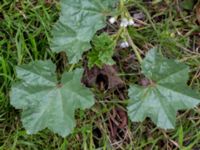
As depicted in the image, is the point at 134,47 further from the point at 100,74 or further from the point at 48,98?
the point at 48,98

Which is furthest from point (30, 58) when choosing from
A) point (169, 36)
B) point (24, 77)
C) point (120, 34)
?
point (169, 36)

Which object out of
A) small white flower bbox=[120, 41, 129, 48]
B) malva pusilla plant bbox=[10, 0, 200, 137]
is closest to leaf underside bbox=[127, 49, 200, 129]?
malva pusilla plant bbox=[10, 0, 200, 137]

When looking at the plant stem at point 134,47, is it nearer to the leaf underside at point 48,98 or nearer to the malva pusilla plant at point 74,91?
the malva pusilla plant at point 74,91

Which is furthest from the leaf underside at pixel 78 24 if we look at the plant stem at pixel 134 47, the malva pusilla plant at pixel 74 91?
the plant stem at pixel 134 47

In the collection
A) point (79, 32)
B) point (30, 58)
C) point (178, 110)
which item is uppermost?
point (79, 32)

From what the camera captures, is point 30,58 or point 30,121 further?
point 30,58

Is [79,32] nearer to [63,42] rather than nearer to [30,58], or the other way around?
[63,42]

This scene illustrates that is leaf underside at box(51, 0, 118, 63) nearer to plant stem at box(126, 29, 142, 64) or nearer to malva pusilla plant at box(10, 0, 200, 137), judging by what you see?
malva pusilla plant at box(10, 0, 200, 137)
